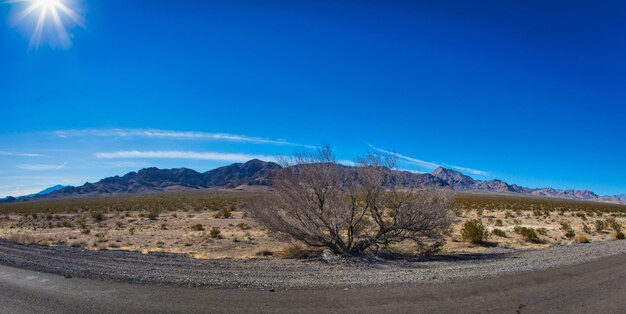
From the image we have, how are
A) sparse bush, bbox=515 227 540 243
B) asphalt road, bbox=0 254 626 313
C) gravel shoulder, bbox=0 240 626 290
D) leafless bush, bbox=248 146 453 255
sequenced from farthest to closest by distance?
1. sparse bush, bbox=515 227 540 243
2. leafless bush, bbox=248 146 453 255
3. gravel shoulder, bbox=0 240 626 290
4. asphalt road, bbox=0 254 626 313

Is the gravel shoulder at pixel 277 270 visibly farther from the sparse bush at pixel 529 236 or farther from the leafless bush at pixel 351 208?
the sparse bush at pixel 529 236

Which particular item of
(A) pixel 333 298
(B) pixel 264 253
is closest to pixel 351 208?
(B) pixel 264 253

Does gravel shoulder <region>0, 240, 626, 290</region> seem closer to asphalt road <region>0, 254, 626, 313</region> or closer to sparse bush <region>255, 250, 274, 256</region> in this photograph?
asphalt road <region>0, 254, 626, 313</region>

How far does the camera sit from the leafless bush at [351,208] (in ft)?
52.4

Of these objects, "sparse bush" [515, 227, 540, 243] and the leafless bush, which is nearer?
the leafless bush

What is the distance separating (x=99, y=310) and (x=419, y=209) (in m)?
12.4

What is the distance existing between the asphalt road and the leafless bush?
682cm

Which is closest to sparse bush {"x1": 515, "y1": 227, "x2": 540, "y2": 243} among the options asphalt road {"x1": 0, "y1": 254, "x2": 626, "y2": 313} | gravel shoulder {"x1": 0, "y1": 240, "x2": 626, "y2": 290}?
gravel shoulder {"x1": 0, "y1": 240, "x2": 626, "y2": 290}

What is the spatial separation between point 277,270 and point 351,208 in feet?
19.5

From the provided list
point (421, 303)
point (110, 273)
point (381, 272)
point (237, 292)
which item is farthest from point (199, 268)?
point (421, 303)

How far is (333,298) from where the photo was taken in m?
7.61

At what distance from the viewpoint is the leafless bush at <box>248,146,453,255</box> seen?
15969mm

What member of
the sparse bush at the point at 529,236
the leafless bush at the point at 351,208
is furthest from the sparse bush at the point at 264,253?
the sparse bush at the point at 529,236

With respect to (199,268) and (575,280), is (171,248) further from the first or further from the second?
(575,280)
